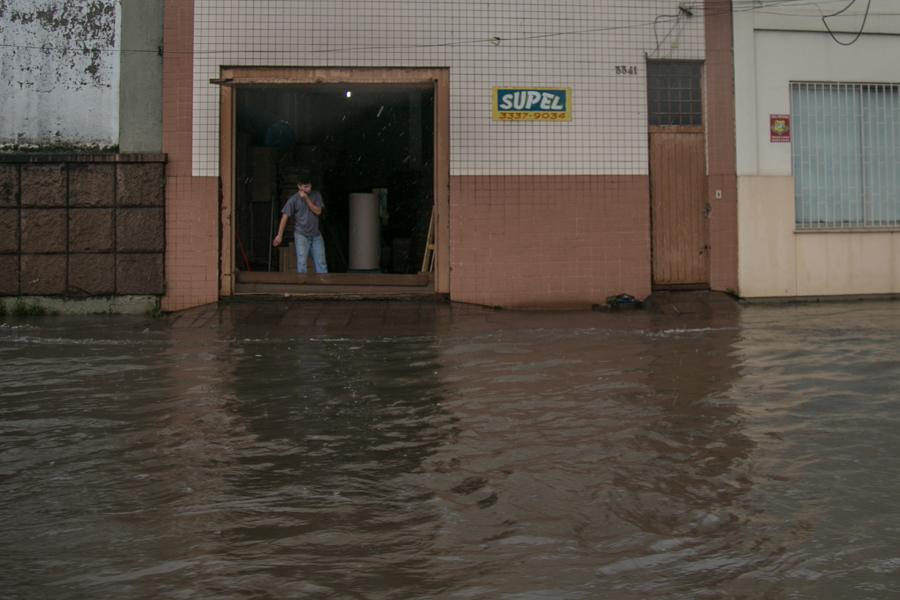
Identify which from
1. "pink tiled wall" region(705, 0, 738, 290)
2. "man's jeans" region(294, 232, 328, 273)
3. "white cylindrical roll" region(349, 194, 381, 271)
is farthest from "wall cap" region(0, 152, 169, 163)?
"pink tiled wall" region(705, 0, 738, 290)

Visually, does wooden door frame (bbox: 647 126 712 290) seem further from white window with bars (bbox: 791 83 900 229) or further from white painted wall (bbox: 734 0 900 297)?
white window with bars (bbox: 791 83 900 229)

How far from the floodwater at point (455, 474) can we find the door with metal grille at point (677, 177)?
4.31 meters

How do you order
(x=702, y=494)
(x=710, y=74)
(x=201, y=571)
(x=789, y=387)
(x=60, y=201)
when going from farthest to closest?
(x=710, y=74), (x=60, y=201), (x=789, y=387), (x=702, y=494), (x=201, y=571)

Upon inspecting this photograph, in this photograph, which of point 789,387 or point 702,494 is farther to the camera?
point 789,387

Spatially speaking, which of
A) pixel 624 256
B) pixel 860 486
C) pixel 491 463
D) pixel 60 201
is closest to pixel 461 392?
pixel 491 463

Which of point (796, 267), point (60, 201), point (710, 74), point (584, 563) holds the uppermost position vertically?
point (710, 74)

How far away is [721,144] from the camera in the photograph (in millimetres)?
11664

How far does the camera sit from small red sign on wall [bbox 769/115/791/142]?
11.8 meters

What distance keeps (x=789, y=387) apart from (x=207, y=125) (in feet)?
27.1

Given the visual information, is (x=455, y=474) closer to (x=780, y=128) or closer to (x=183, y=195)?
(x=183, y=195)

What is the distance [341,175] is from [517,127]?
633cm

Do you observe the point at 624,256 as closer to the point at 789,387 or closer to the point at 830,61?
the point at 830,61

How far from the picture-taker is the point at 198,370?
21.7 ft

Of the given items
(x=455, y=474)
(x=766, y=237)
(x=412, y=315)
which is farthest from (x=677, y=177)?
(x=455, y=474)
